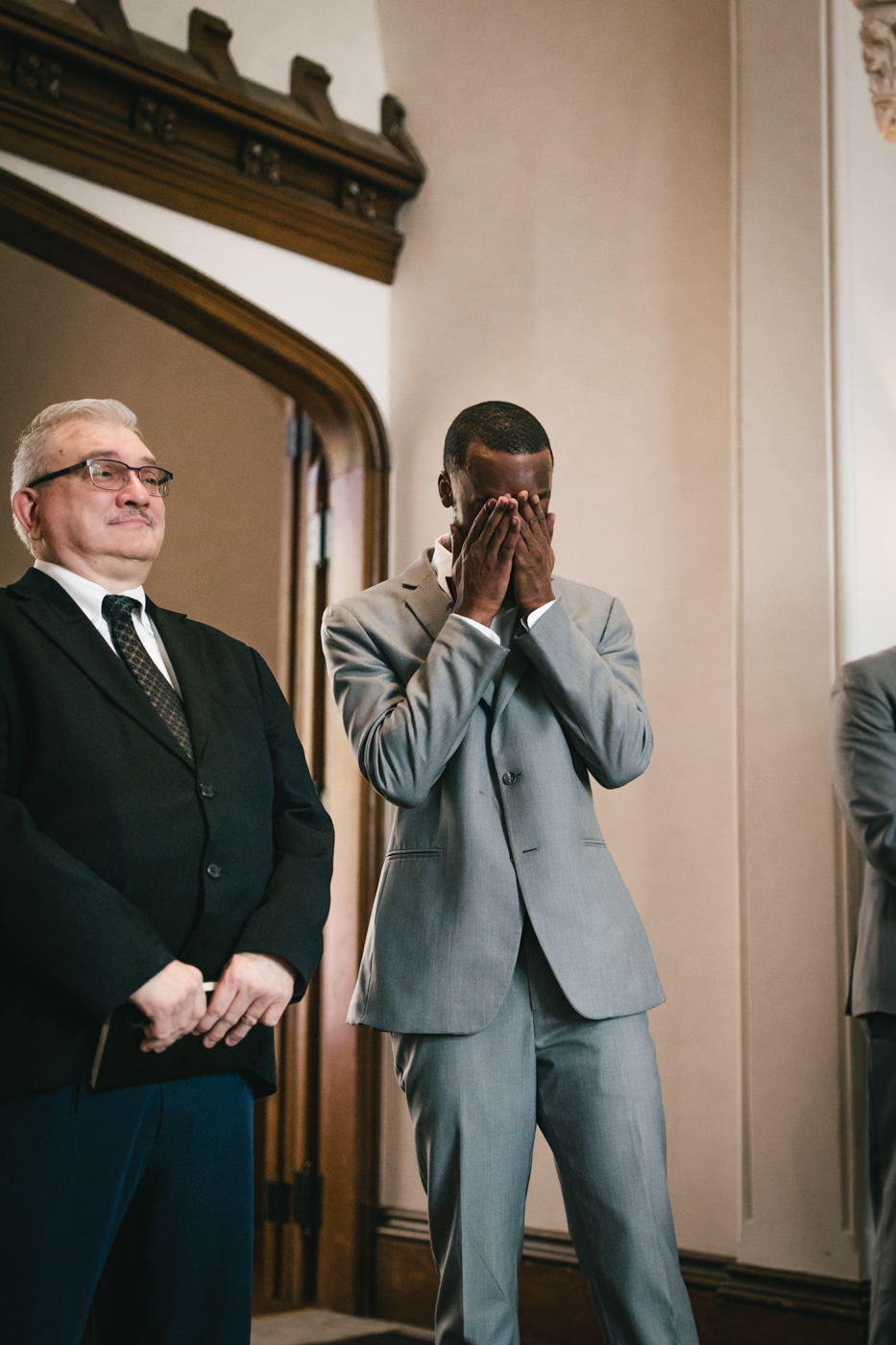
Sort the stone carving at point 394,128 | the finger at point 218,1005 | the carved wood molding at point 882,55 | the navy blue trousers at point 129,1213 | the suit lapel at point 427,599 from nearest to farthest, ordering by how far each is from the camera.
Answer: the navy blue trousers at point 129,1213 → the finger at point 218,1005 → the suit lapel at point 427,599 → the carved wood molding at point 882,55 → the stone carving at point 394,128

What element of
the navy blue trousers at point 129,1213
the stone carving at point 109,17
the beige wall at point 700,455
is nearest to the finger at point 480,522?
the navy blue trousers at point 129,1213

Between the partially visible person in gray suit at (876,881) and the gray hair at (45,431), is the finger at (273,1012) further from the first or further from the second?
the partially visible person in gray suit at (876,881)

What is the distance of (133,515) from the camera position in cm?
176

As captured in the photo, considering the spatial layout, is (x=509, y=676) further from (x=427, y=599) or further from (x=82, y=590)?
(x=82, y=590)

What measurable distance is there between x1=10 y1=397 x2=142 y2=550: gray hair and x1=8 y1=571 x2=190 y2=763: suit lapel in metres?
0.15

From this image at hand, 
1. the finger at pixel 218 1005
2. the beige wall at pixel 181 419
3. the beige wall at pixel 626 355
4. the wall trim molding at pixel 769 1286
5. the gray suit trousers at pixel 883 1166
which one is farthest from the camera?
the beige wall at pixel 181 419

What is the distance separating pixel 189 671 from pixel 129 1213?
0.68 metres

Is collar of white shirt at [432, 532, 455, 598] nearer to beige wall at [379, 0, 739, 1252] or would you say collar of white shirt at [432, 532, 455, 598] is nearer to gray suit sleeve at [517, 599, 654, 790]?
gray suit sleeve at [517, 599, 654, 790]

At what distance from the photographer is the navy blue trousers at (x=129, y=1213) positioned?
142 cm

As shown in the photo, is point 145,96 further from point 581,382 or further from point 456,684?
point 456,684

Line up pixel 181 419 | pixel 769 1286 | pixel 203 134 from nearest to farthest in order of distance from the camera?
pixel 769 1286 < pixel 203 134 < pixel 181 419

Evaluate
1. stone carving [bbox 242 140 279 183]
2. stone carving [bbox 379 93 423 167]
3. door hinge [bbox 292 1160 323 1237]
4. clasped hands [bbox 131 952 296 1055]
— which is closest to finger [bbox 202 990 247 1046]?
clasped hands [bbox 131 952 296 1055]

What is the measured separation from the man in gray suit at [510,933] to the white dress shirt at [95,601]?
0.30 metres

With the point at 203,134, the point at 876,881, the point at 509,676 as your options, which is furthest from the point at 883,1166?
the point at 203,134
